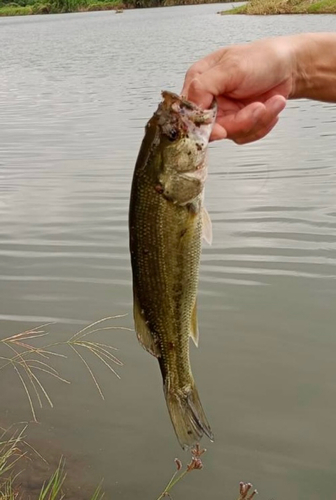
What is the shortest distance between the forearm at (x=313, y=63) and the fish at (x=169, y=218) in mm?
1035

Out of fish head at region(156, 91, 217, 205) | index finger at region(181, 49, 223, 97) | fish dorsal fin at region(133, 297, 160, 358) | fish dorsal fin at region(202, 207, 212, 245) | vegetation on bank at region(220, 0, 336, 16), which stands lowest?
vegetation on bank at region(220, 0, 336, 16)

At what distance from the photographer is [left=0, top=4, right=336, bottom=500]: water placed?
475cm

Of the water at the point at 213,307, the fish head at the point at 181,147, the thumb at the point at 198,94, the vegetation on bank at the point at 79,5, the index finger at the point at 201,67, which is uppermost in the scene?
the index finger at the point at 201,67

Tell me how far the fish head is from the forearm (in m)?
1.08

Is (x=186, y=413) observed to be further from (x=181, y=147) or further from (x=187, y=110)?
(x=187, y=110)

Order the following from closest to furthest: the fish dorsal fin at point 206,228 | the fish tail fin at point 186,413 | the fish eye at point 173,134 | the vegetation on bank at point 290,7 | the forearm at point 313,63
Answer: the fish eye at point 173,134 → the fish dorsal fin at point 206,228 → the fish tail fin at point 186,413 → the forearm at point 313,63 → the vegetation on bank at point 290,7

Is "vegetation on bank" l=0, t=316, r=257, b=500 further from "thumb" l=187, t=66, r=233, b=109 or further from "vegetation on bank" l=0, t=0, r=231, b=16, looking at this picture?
"vegetation on bank" l=0, t=0, r=231, b=16

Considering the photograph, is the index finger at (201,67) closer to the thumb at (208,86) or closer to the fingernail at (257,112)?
the thumb at (208,86)

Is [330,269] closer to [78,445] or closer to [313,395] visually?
[313,395]

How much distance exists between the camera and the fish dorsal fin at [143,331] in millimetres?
2514

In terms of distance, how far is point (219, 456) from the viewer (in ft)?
15.6

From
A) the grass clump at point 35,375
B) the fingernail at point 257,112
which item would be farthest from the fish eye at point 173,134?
the grass clump at point 35,375

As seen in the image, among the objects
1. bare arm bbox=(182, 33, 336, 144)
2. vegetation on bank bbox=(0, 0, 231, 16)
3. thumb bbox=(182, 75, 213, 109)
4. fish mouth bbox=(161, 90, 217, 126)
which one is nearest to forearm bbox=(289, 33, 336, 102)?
bare arm bbox=(182, 33, 336, 144)

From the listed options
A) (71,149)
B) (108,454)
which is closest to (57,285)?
(108,454)
